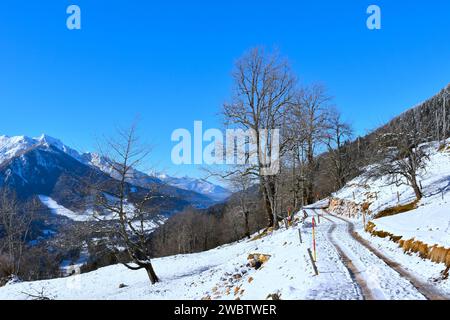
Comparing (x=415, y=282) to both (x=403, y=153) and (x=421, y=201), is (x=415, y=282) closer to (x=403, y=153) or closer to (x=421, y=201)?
(x=421, y=201)

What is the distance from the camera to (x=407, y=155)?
92.0ft

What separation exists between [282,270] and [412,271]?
4367mm

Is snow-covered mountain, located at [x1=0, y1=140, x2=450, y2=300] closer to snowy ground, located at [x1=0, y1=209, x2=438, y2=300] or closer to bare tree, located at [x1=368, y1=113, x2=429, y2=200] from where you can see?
snowy ground, located at [x1=0, y1=209, x2=438, y2=300]

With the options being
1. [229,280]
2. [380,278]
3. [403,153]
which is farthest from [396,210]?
[380,278]

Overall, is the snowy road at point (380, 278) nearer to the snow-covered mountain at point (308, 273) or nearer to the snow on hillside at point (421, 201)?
the snow-covered mountain at point (308, 273)

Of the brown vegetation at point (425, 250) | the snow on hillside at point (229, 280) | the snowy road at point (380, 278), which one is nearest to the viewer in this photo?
the snowy road at point (380, 278)

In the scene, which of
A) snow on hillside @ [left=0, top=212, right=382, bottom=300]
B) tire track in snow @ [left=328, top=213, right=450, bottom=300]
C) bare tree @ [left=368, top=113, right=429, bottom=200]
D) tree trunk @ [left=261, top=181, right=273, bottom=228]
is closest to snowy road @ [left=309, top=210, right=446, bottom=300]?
tire track in snow @ [left=328, top=213, right=450, bottom=300]

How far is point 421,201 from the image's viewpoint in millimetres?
25281

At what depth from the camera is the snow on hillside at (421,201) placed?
44.6 feet

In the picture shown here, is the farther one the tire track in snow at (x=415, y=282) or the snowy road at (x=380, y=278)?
the snowy road at (x=380, y=278)

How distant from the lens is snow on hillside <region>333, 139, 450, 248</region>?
13.6 meters

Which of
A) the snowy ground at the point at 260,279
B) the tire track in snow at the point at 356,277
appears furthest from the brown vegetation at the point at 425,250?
the tire track in snow at the point at 356,277

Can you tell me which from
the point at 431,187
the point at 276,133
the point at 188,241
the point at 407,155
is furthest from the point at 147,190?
the point at 188,241

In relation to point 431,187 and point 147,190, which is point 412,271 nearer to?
point 147,190
